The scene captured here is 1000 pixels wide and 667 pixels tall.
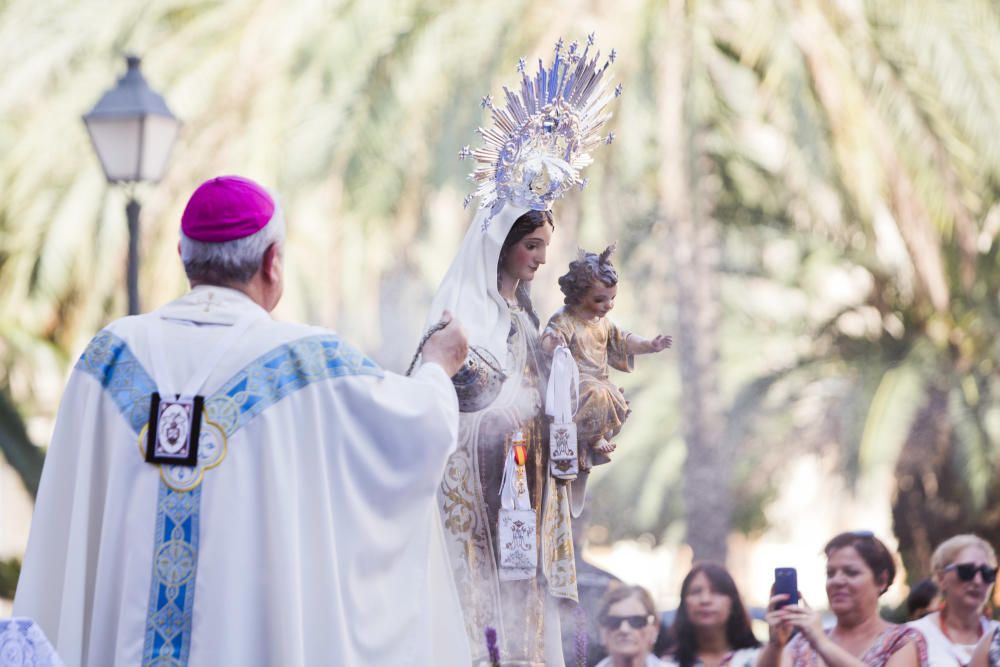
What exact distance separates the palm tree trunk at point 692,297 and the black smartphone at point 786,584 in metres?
7.29

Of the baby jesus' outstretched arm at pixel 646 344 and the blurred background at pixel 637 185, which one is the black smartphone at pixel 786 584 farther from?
the blurred background at pixel 637 185

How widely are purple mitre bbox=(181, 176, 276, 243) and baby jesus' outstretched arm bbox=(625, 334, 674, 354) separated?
1409 mm

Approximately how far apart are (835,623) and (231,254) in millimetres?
2785

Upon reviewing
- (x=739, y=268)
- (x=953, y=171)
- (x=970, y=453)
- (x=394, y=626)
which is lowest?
(x=394, y=626)

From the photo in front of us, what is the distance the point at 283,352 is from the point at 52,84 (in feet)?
35.2

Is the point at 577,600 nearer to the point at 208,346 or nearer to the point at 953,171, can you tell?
the point at 208,346

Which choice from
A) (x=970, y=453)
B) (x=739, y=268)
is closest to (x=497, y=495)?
(x=970, y=453)

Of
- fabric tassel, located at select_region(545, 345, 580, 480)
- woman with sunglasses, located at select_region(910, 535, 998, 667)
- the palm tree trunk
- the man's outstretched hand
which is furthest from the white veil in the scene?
the palm tree trunk

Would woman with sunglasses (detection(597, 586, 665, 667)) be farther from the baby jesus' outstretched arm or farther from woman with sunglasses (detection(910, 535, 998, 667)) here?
the baby jesus' outstretched arm

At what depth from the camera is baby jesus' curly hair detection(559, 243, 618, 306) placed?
192 inches

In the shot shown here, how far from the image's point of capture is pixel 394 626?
13.1ft

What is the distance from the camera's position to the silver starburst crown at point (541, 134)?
16.0 ft

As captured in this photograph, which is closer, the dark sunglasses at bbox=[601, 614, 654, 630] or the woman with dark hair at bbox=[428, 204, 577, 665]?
the woman with dark hair at bbox=[428, 204, 577, 665]

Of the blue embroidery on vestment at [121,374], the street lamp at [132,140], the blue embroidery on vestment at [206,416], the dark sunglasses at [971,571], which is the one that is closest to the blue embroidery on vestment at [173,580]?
the blue embroidery on vestment at [206,416]
